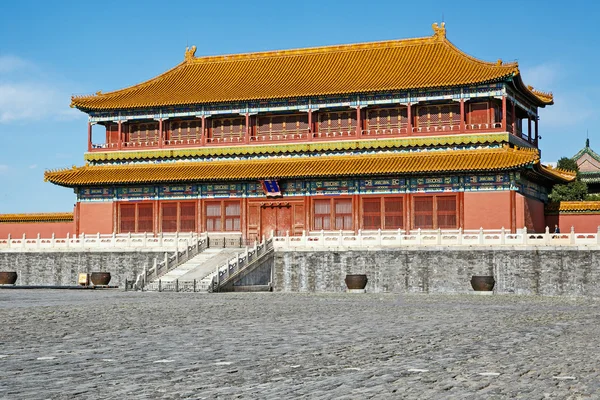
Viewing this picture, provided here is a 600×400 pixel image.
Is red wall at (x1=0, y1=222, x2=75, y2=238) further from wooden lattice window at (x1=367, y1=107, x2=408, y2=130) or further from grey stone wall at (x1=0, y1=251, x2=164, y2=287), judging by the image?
wooden lattice window at (x1=367, y1=107, x2=408, y2=130)

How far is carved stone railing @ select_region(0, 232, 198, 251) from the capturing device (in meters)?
46.2

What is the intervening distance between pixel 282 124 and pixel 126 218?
34.8ft

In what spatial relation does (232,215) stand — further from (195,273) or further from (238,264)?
(238,264)

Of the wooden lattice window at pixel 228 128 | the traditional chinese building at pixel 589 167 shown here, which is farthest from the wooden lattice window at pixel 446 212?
the traditional chinese building at pixel 589 167

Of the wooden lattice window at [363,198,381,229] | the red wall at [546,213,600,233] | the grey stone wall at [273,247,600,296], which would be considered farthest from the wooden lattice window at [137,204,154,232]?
the red wall at [546,213,600,233]

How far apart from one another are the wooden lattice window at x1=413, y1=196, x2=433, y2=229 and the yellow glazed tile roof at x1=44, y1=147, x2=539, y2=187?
1853mm

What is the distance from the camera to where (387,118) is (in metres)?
49.8

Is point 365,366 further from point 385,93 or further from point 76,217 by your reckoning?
point 76,217

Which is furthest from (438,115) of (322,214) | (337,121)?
(322,214)

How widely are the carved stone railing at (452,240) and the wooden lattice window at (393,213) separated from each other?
6.52 feet

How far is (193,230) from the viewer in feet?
167

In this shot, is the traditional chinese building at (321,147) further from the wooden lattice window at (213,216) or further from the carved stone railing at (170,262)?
the carved stone railing at (170,262)

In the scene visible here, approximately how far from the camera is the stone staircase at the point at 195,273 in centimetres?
3884

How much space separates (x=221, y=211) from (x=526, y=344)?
116 feet
